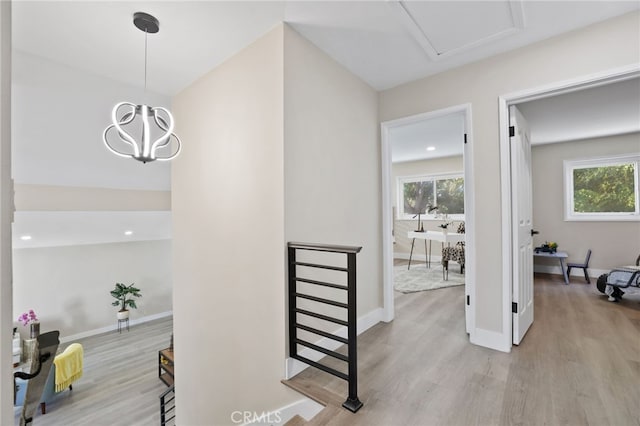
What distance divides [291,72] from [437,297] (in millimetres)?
3205

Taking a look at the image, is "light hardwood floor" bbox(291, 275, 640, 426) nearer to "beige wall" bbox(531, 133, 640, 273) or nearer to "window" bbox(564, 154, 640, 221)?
"beige wall" bbox(531, 133, 640, 273)

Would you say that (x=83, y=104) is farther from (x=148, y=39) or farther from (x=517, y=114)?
(x=517, y=114)

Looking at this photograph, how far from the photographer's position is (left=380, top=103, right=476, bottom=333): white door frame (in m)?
2.40

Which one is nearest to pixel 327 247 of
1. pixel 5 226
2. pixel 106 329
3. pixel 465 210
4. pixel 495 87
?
pixel 5 226

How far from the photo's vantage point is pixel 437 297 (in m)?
3.72

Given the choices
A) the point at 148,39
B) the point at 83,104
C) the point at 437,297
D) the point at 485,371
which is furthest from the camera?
the point at 437,297

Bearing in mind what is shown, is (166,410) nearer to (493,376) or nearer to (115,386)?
(115,386)

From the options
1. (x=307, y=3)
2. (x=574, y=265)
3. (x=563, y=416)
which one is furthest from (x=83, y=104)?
(x=574, y=265)

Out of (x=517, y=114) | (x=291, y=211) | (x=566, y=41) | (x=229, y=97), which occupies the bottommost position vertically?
(x=291, y=211)

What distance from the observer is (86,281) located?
22.8 ft

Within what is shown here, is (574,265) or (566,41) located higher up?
(566,41)

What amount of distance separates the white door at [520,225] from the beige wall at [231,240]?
184 centimetres

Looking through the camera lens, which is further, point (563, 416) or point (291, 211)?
point (291, 211)

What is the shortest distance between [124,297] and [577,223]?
10.0 meters
